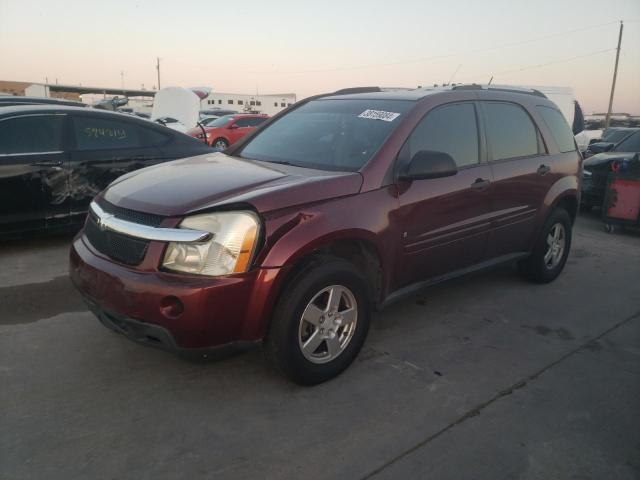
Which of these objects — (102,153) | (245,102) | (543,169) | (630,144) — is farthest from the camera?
(245,102)

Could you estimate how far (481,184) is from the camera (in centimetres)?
384

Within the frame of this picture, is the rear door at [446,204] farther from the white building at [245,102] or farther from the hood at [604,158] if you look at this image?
the white building at [245,102]

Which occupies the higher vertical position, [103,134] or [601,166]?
[103,134]

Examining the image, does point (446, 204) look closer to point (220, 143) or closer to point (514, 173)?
point (514, 173)

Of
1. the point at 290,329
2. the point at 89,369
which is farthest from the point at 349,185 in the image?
the point at 89,369

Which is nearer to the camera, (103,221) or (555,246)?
(103,221)

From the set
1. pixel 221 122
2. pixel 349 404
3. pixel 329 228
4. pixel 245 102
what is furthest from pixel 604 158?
pixel 245 102

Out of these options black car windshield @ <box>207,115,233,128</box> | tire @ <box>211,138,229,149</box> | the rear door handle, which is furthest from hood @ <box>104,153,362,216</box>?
black car windshield @ <box>207,115,233,128</box>

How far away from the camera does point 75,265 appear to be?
9.84ft

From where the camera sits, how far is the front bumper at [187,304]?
2.48 meters

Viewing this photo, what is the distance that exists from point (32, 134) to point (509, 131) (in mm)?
4547

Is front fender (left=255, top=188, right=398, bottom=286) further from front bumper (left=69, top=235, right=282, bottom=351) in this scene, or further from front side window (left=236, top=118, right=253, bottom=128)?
front side window (left=236, top=118, right=253, bottom=128)

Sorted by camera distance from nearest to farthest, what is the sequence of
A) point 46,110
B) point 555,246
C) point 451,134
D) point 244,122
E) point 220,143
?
point 451,134 → point 555,246 → point 46,110 → point 220,143 → point 244,122

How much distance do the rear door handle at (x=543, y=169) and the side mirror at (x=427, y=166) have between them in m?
1.61
